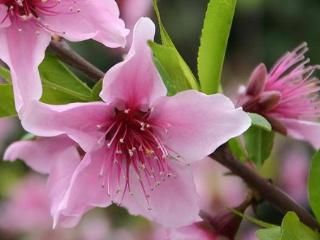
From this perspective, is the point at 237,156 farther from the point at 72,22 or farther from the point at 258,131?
the point at 72,22

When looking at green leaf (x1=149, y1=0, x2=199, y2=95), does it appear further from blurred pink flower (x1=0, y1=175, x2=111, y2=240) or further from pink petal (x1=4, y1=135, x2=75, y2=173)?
blurred pink flower (x1=0, y1=175, x2=111, y2=240)

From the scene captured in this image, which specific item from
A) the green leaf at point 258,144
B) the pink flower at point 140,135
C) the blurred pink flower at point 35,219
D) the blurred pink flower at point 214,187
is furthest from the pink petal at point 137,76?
the blurred pink flower at point 35,219

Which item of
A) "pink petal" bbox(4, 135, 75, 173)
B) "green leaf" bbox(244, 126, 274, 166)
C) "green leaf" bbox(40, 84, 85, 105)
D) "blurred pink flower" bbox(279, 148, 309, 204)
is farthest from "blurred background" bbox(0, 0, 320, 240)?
"green leaf" bbox(40, 84, 85, 105)

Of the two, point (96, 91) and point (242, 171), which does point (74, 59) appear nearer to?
point (96, 91)

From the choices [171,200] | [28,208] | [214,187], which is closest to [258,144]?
[171,200]

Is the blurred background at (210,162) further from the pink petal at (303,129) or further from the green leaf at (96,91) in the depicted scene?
the green leaf at (96,91)

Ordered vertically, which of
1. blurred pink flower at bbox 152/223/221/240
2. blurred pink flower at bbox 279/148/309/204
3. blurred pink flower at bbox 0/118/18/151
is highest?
blurred pink flower at bbox 152/223/221/240

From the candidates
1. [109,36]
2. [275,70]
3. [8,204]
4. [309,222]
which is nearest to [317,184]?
[309,222]
